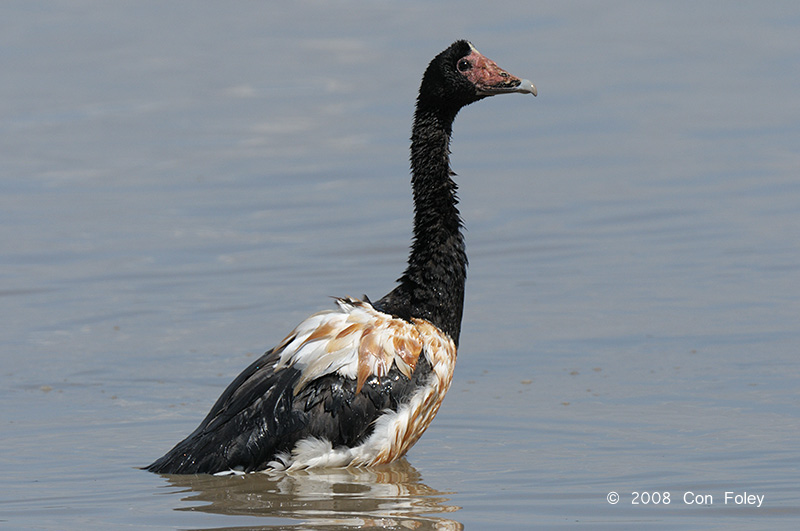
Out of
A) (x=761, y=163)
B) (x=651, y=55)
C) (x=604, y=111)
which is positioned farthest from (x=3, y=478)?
(x=651, y=55)

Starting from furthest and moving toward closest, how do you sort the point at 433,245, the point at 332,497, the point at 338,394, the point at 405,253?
the point at 405,253 → the point at 433,245 → the point at 338,394 → the point at 332,497

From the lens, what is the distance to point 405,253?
13.3 meters

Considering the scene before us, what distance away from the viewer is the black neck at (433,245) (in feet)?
28.0

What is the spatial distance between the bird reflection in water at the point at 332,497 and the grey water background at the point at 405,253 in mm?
24

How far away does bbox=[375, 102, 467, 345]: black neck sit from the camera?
854 cm

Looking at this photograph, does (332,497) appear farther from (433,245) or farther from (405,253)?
(405,253)

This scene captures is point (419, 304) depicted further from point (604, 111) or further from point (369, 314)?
point (604, 111)

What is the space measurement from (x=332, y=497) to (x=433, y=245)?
5.83 feet

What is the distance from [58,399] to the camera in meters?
9.99

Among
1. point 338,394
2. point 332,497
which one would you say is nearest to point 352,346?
point 338,394

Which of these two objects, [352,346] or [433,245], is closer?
[352,346]

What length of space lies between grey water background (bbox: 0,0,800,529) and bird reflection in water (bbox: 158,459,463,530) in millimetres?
24

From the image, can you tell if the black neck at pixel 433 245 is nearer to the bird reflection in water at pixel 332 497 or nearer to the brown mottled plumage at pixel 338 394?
the brown mottled plumage at pixel 338 394

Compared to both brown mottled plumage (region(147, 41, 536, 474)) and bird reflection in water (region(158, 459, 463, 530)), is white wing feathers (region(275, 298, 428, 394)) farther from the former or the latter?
bird reflection in water (region(158, 459, 463, 530))
